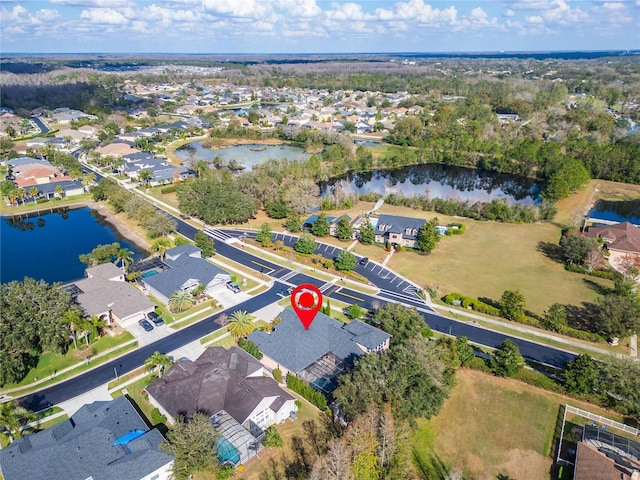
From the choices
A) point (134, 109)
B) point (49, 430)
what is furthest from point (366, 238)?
point (134, 109)

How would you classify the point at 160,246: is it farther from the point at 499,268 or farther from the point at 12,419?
the point at 499,268

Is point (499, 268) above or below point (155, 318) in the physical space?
above

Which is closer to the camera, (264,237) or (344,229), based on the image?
(264,237)

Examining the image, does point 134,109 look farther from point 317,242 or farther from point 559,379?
point 559,379

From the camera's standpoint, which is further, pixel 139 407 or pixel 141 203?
pixel 141 203

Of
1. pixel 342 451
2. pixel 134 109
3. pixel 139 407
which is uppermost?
pixel 134 109

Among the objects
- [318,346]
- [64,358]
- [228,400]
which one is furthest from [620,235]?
[64,358]
